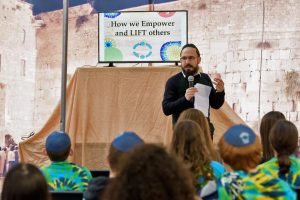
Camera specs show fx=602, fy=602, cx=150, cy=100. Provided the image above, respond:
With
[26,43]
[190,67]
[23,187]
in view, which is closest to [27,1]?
[26,43]

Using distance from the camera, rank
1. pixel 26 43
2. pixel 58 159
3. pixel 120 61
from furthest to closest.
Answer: pixel 26 43 < pixel 120 61 < pixel 58 159

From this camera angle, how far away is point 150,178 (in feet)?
5.35

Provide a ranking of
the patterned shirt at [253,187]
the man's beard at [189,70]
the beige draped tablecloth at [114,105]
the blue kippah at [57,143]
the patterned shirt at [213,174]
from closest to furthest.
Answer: the patterned shirt at [253,187] → the patterned shirt at [213,174] → the blue kippah at [57,143] → the man's beard at [189,70] → the beige draped tablecloth at [114,105]

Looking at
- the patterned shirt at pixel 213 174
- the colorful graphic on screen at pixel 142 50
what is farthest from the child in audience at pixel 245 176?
the colorful graphic on screen at pixel 142 50

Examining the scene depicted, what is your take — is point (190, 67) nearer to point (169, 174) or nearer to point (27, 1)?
point (169, 174)

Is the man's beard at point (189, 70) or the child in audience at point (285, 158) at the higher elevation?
the man's beard at point (189, 70)

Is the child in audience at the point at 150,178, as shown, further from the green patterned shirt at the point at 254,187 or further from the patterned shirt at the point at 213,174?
the patterned shirt at the point at 213,174

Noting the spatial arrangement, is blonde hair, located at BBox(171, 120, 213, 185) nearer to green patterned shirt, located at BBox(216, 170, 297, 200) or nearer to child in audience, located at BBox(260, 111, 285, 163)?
green patterned shirt, located at BBox(216, 170, 297, 200)

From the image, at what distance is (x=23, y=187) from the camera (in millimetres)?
1880

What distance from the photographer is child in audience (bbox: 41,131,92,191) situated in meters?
3.33

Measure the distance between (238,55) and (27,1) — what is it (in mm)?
3927

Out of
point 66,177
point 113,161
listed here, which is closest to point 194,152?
point 113,161

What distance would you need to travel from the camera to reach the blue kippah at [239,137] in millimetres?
2529

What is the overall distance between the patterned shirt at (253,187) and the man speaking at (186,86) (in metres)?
2.10
